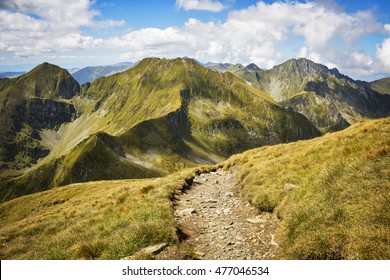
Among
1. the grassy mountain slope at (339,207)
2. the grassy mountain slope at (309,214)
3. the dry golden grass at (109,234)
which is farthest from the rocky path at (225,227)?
the dry golden grass at (109,234)

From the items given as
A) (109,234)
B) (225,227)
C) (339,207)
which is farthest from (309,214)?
(109,234)

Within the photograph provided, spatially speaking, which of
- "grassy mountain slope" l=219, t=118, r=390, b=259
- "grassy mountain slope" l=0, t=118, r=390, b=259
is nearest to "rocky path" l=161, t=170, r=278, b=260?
"grassy mountain slope" l=0, t=118, r=390, b=259

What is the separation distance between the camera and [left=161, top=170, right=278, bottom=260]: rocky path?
37.0 feet

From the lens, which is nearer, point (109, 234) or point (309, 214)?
point (309, 214)

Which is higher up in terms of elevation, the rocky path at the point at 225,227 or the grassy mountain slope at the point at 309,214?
the grassy mountain slope at the point at 309,214

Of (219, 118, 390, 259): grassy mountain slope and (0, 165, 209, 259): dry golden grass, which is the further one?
(0, 165, 209, 259): dry golden grass

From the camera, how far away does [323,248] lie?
8750mm

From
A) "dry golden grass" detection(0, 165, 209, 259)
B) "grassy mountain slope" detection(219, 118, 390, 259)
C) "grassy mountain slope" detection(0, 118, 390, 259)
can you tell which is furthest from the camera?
"dry golden grass" detection(0, 165, 209, 259)

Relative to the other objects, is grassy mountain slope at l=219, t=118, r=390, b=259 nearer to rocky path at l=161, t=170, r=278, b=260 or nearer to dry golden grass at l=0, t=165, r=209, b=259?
rocky path at l=161, t=170, r=278, b=260

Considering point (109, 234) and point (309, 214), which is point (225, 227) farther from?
point (109, 234)

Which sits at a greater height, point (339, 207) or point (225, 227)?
point (339, 207)

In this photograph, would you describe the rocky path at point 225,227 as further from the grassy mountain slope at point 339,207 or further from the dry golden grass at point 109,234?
the dry golden grass at point 109,234

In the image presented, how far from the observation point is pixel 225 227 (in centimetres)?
1404

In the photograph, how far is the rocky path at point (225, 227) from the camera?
1127 cm
